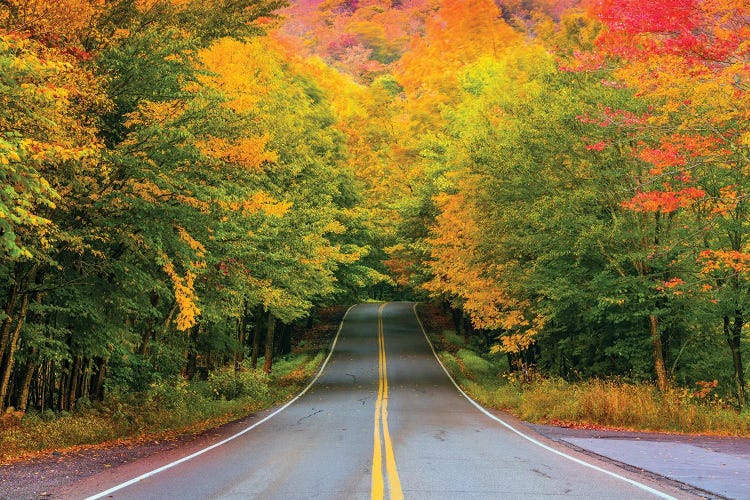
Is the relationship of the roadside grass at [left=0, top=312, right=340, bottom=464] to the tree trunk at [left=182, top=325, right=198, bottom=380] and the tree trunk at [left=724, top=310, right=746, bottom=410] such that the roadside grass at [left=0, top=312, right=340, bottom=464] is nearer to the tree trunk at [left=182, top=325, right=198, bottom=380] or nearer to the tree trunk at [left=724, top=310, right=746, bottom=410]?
the tree trunk at [left=182, top=325, right=198, bottom=380]

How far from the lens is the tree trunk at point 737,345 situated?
18984 mm

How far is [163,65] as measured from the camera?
1303 centimetres

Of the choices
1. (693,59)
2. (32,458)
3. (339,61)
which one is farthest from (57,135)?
(339,61)

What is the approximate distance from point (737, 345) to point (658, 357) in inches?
102

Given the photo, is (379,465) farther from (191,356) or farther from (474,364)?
(474,364)

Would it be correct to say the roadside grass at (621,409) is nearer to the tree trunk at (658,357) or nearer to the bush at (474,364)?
the tree trunk at (658,357)

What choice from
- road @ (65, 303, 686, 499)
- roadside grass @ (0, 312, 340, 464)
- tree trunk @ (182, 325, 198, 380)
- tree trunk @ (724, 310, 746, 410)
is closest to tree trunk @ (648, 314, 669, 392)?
tree trunk @ (724, 310, 746, 410)

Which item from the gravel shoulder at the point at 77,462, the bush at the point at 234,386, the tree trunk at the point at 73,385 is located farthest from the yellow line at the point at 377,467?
the tree trunk at the point at 73,385

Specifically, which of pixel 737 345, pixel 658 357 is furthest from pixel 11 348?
pixel 737 345

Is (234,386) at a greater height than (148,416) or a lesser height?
greater

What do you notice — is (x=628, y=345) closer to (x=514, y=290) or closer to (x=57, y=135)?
(x=514, y=290)

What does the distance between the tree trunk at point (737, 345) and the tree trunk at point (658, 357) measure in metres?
2.01

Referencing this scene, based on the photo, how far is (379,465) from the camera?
959 cm

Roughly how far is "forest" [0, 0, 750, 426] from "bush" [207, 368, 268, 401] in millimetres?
2180
